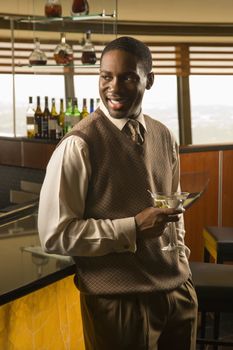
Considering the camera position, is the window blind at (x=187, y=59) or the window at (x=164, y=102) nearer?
the window blind at (x=187, y=59)

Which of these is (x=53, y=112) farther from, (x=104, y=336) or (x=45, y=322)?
(x=104, y=336)

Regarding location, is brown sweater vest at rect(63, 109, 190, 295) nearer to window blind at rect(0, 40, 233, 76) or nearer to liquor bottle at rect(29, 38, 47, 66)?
liquor bottle at rect(29, 38, 47, 66)

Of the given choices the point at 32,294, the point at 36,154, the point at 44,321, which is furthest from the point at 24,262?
the point at 36,154

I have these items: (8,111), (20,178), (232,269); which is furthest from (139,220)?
(8,111)

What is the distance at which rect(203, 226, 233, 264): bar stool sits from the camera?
3.54 meters

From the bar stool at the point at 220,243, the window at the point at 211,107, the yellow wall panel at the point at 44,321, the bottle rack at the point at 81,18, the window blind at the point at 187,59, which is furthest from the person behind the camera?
the window at the point at 211,107

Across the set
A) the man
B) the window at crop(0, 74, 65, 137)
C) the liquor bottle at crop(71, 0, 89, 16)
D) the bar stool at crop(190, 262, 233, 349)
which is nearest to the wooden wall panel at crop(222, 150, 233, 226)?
the liquor bottle at crop(71, 0, 89, 16)

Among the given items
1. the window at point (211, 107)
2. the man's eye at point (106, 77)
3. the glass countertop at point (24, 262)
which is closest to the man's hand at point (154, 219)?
the man's eye at point (106, 77)

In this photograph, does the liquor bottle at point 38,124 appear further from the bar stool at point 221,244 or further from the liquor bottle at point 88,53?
the bar stool at point 221,244

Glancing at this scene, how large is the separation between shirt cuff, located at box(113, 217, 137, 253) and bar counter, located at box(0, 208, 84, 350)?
48cm

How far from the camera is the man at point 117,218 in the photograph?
1688 millimetres

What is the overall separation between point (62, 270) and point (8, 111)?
4.57m

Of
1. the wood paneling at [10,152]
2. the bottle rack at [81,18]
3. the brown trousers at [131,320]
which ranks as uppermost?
the bottle rack at [81,18]

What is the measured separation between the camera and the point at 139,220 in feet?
5.55
